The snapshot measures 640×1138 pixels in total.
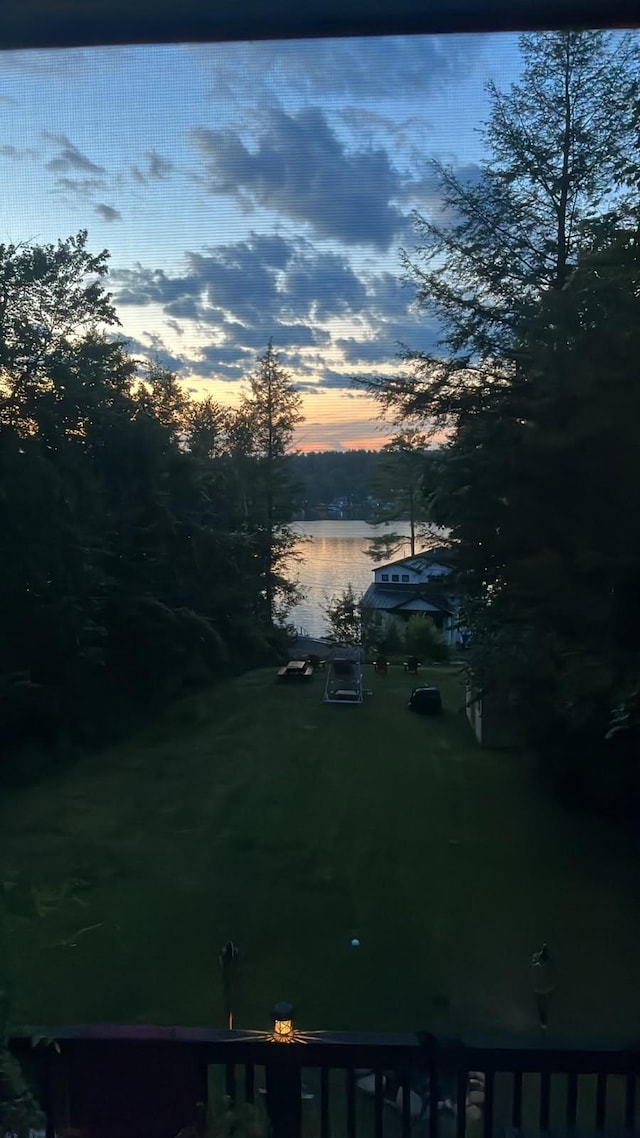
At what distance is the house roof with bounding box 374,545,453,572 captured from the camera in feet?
7.14

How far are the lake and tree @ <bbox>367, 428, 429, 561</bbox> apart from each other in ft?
0.10

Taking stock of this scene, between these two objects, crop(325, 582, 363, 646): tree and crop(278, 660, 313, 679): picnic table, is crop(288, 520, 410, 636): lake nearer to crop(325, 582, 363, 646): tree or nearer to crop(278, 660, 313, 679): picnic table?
crop(325, 582, 363, 646): tree

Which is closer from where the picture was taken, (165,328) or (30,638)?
(165,328)

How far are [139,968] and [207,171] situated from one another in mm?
1651

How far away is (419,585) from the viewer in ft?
8.07

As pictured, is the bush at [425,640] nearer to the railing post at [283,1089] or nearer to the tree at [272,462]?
the tree at [272,462]

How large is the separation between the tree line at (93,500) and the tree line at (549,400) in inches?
21.6

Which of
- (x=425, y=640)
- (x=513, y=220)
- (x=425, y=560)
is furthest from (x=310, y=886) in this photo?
(x=425, y=640)

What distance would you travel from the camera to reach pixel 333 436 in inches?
71.0

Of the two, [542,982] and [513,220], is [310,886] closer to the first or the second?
[542,982]

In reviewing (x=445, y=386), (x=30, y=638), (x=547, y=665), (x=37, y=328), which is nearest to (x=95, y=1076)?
(x=30, y=638)

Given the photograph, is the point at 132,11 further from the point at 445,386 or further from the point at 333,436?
the point at 445,386

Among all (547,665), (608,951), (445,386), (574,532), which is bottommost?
(608,951)

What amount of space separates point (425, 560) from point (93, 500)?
106 cm
